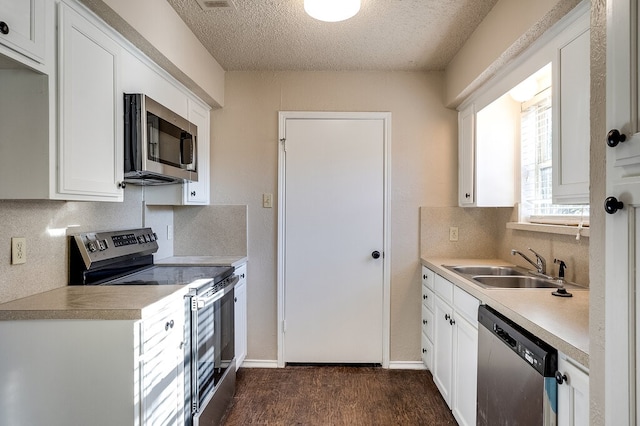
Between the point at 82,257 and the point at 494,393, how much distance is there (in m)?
2.01

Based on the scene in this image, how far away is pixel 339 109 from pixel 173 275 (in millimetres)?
1764

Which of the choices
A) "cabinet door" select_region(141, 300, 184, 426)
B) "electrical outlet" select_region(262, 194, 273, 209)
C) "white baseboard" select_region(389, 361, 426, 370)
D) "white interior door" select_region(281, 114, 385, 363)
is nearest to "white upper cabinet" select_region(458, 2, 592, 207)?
"white interior door" select_region(281, 114, 385, 363)

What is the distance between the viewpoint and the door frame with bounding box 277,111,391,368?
110 inches

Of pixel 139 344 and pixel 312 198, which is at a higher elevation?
pixel 312 198

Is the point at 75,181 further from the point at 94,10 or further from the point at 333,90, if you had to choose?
the point at 333,90

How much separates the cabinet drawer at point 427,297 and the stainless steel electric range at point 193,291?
4.62ft

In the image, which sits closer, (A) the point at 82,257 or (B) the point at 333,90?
(A) the point at 82,257

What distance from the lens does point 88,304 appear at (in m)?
1.35

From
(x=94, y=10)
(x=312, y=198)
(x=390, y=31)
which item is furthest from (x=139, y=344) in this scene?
(x=390, y=31)

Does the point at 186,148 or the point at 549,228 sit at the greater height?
the point at 186,148

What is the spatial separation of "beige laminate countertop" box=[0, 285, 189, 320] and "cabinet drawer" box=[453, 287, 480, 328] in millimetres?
1442

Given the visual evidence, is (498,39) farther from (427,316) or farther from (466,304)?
(427,316)

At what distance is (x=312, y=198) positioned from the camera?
2807 millimetres

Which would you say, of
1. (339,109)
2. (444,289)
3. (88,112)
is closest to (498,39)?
(339,109)
